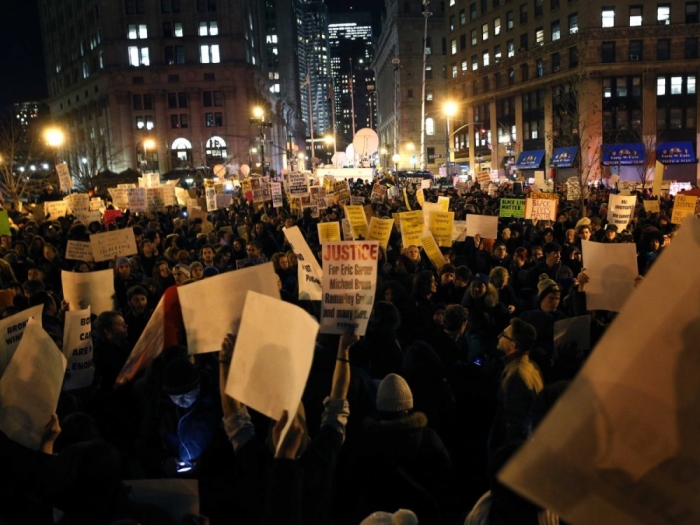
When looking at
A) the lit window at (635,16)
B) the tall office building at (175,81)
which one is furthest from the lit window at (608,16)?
the tall office building at (175,81)

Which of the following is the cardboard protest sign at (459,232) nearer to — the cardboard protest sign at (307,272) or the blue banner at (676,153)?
the cardboard protest sign at (307,272)

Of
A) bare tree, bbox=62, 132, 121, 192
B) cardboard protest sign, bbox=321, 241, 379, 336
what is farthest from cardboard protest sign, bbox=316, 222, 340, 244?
bare tree, bbox=62, 132, 121, 192

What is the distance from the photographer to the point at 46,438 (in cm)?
346

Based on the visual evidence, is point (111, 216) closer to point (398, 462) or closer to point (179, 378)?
point (179, 378)

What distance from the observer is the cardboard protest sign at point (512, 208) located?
14594 millimetres

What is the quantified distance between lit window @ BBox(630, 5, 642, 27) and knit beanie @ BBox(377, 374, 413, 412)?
60.9 m

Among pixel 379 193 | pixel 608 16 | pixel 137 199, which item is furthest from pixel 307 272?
pixel 608 16

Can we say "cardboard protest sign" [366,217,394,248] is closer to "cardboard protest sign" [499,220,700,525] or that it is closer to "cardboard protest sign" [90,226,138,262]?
"cardboard protest sign" [90,226,138,262]

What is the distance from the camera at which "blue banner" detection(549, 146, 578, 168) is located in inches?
2173

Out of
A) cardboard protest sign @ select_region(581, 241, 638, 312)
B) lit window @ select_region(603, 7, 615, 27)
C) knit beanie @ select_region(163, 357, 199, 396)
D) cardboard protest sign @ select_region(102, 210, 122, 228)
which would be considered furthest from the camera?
lit window @ select_region(603, 7, 615, 27)

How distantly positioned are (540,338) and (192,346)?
3188 millimetres

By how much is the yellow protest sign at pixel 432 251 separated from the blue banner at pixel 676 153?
5124cm

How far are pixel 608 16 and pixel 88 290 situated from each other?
58.3m

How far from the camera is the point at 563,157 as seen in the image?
5650 cm
